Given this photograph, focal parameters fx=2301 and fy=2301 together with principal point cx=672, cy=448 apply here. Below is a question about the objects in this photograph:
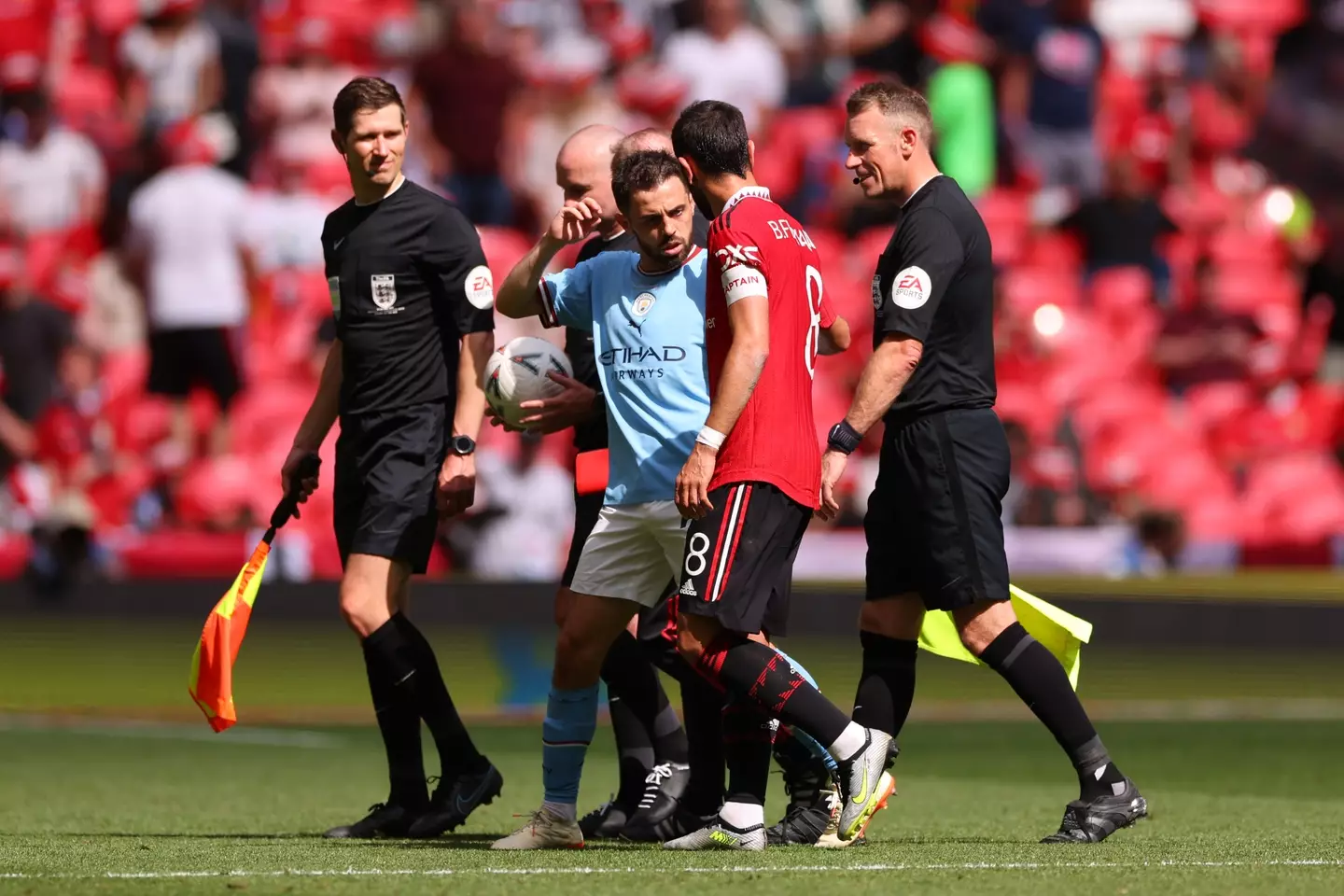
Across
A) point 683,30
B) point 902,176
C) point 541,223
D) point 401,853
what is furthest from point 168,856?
point 683,30

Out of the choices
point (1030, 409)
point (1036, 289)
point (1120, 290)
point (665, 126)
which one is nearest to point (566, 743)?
point (1030, 409)

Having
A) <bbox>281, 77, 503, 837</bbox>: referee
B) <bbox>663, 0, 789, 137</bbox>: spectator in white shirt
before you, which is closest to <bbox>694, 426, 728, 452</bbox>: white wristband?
<bbox>281, 77, 503, 837</bbox>: referee

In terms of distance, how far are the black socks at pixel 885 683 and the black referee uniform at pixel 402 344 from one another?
1.57 metres

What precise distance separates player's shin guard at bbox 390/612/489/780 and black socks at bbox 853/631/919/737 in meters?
1.35

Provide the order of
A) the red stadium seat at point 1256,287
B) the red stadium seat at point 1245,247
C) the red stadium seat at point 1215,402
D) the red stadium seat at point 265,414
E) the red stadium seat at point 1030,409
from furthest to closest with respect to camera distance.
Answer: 1. the red stadium seat at point 1245,247
2. the red stadium seat at point 1256,287
3. the red stadium seat at point 1215,402
4. the red stadium seat at point 265,414
5. the red stadium seat at point 1030,409

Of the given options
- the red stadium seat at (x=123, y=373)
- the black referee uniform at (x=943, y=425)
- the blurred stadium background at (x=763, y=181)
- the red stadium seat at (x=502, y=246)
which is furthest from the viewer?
the red stadium seat at (x=502, y=246)

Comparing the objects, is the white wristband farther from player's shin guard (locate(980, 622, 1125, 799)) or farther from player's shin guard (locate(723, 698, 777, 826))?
player's shin guard (locate(980, 622, 1125, 799))

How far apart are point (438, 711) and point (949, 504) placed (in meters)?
1.95

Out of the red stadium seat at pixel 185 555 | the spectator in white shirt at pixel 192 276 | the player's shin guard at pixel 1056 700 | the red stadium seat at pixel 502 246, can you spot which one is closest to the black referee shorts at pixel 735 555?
the player's shin guard at pixel 1056 700

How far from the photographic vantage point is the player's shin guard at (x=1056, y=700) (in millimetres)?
7004

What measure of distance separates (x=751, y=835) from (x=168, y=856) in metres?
1.70

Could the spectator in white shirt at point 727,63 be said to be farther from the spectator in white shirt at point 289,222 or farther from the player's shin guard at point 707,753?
the player's shin guard at point 707,753

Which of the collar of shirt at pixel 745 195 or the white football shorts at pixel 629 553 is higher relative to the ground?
the collar of shirt at pixel 745 195

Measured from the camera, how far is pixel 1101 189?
779 inches
